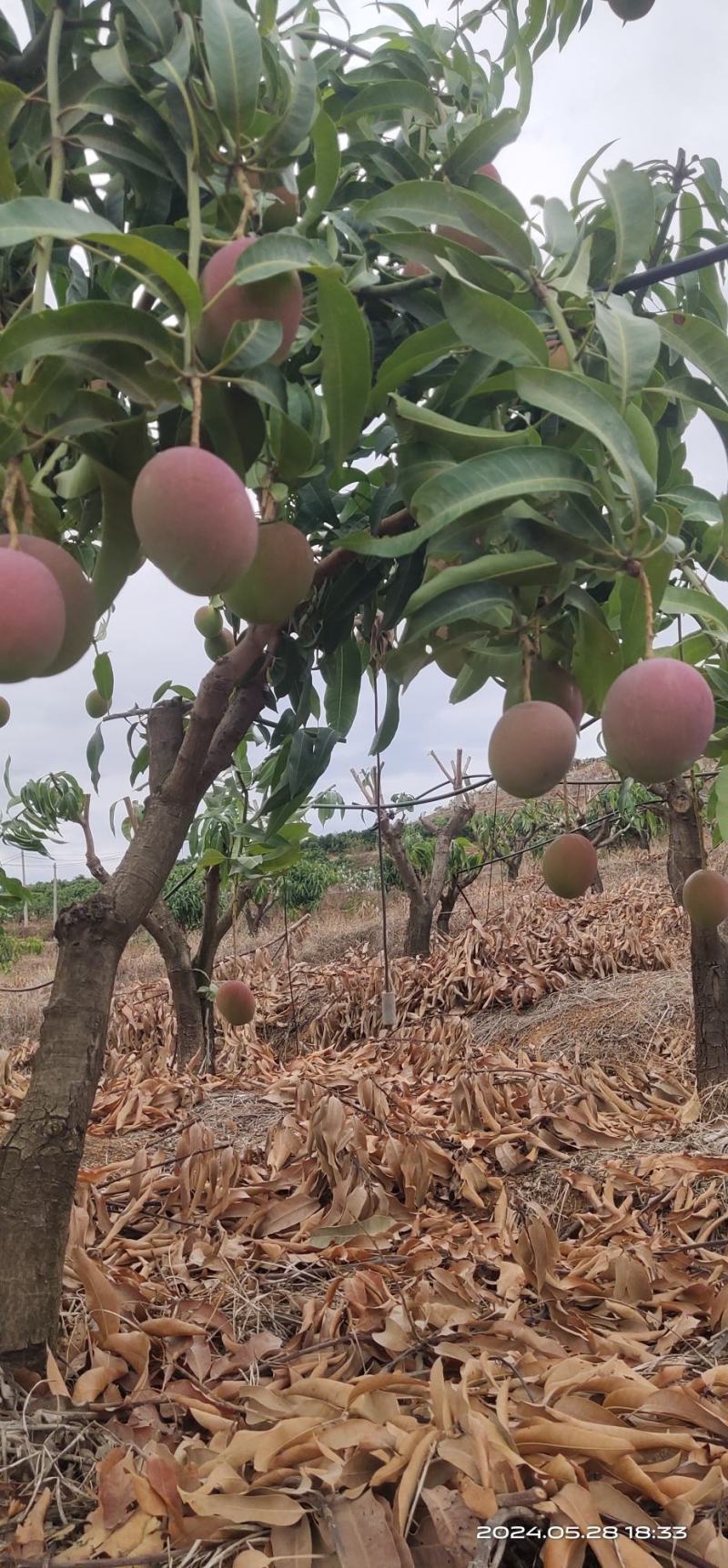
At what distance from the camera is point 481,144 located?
1.09m

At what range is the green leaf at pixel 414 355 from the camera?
0.89 meters

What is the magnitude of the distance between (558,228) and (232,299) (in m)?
0.50

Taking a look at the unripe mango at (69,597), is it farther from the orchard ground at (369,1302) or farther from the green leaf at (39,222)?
the orchard ground at (369,1302)

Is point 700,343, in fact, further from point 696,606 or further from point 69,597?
point 69,597

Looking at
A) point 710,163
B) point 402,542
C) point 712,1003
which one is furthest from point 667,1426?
point 712,1003

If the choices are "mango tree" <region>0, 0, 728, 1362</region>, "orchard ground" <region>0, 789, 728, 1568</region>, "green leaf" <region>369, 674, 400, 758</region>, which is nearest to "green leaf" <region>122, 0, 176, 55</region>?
"mango tree" <region>0, 0, 728, 1362</region>

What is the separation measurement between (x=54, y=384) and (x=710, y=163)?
1207mm

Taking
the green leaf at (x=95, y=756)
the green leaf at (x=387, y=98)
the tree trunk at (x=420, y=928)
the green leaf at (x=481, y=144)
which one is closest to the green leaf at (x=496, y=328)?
the green leaf at (x=481, y=144)

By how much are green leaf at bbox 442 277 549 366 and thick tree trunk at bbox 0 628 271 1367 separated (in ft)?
2.07

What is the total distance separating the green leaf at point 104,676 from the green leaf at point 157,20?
100 cm

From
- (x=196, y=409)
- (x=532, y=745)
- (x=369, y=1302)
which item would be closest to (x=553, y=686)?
(x=532, y=745)

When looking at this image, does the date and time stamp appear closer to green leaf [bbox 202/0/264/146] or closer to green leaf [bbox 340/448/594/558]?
green leaf [bbox 340/448/594/558]

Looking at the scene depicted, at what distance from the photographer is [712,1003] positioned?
3459 millimetres

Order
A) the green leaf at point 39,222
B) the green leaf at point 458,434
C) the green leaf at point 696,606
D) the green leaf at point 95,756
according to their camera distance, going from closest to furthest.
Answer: the green leaf at point 39,222
the green leaf at point 458,434
the green leaf at point 696,606
the green leaf at point 95,756
